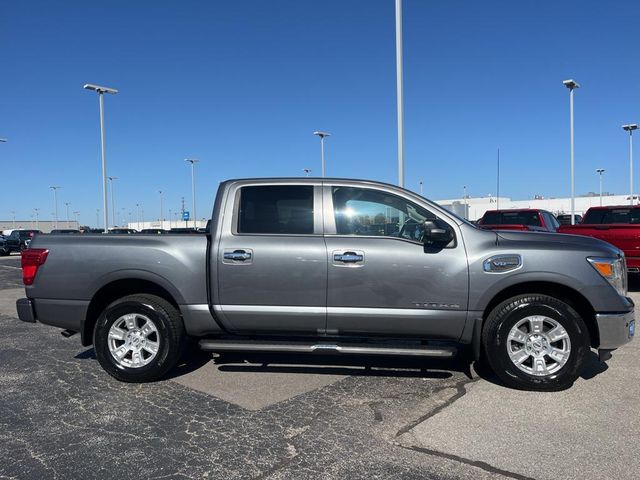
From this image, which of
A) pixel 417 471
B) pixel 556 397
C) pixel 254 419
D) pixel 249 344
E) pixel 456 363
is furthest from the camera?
pixel 456 363

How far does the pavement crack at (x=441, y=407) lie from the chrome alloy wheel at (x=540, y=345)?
1.74 feet

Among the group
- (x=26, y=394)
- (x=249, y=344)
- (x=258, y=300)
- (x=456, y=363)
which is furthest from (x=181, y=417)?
(x=456, y=363)

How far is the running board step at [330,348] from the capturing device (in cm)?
463

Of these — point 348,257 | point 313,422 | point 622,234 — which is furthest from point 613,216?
point 313,422

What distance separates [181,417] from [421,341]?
7.44ft

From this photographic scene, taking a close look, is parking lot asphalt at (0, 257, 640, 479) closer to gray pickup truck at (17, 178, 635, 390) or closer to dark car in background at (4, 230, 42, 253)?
gray pickup truck at (17, 178, 635, 390)

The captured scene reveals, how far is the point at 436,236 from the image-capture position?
15.1 ft

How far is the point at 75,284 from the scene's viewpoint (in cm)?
510

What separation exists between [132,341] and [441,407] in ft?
9.92

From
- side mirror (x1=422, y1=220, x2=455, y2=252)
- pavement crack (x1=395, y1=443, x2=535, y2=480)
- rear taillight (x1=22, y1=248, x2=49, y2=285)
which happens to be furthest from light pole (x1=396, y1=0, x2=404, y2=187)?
pavement crack (x1=395, y1=443, x2=535, y2=480)

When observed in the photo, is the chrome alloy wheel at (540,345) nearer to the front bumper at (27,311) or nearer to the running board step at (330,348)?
the running board step at (330,348)

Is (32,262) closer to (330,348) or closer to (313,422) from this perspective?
(330,348)

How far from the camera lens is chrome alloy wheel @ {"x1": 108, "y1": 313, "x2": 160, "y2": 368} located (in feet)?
16.6

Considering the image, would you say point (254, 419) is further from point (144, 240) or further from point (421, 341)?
point (144, 240)
